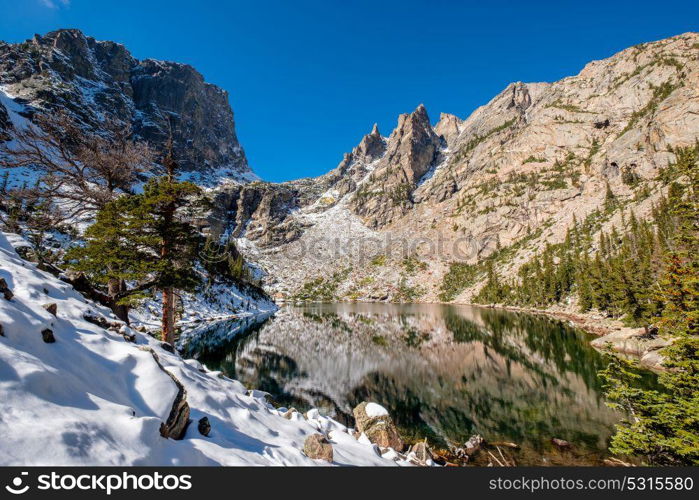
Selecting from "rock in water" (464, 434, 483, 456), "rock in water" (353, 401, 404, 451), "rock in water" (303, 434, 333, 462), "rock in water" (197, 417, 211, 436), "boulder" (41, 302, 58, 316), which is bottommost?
"rock in water" (464, 434, 483, 456)

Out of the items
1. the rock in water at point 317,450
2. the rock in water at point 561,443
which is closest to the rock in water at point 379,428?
the rock in water at point 317,450

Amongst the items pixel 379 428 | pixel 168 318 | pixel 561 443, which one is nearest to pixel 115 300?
pixel 168 318

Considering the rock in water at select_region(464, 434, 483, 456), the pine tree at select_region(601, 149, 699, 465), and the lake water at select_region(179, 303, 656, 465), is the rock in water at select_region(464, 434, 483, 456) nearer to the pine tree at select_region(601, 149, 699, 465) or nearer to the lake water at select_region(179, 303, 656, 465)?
the lake water at select_region(179, 303, 656, 465)

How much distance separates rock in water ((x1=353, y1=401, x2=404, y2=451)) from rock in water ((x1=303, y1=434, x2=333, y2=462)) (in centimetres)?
567

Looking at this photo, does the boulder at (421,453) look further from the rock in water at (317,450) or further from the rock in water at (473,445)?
the rock in water at (317,450)

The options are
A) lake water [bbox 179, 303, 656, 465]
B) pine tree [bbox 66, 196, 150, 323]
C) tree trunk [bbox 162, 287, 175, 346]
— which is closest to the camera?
pine tree [bbox 66, 196, 150, 323]

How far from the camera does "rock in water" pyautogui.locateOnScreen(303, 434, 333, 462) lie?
27.8 feet

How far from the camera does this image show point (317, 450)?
850 centimetres

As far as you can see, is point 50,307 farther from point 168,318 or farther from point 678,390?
point 678,390

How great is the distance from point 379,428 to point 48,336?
40.7 feet

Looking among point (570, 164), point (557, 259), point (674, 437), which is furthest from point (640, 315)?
point (570, 164)

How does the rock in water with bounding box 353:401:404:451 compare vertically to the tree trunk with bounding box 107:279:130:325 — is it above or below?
below

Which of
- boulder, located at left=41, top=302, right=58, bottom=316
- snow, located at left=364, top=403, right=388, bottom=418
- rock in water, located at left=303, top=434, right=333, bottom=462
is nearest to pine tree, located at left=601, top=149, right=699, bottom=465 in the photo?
snow, located at left=364, top=403, right=388, bottom=418

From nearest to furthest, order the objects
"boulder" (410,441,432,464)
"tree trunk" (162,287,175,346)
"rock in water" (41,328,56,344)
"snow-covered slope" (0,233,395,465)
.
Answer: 1. "snow-covered slope" (0,233,395,465)
2. "rock in water" (41,328,56,344)
3. "boulder" (410,441,432,464)
4. "tree trunk" (162,287,175,346)
